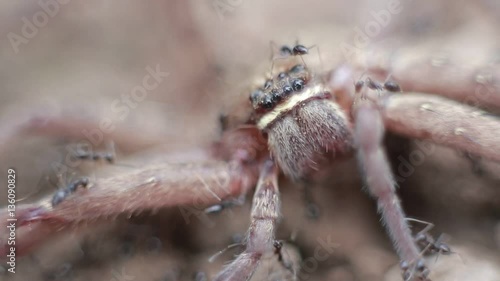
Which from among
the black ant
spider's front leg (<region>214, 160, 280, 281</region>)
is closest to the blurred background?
the black ant

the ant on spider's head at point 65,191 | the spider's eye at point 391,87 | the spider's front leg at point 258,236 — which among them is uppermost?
the spider's eye at point 391,87

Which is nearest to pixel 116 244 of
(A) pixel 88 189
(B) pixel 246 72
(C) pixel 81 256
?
(C) pixel 81 256

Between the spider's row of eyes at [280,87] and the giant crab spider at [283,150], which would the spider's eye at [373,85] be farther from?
the spider's row of eyes at [280,87]

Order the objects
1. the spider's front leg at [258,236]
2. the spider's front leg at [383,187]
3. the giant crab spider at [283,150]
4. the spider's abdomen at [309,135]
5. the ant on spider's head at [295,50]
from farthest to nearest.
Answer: the ant on spider's head at [295,50]
the spider's abdomen at [309,135]
the giant crab spider at [283,150]
the spider's front leg at [258,236]
the spider's front leg at [383,187]

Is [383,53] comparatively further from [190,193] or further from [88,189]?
[88,189]

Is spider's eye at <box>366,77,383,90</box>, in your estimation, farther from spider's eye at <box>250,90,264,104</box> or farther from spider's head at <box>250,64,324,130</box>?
spider's eye at <box>250,90,264,104</box>

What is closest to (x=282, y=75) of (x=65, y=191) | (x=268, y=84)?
(x=268, y=84)

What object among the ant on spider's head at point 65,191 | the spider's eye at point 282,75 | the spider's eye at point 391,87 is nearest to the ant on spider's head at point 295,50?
the spider's eye at point 282,75
